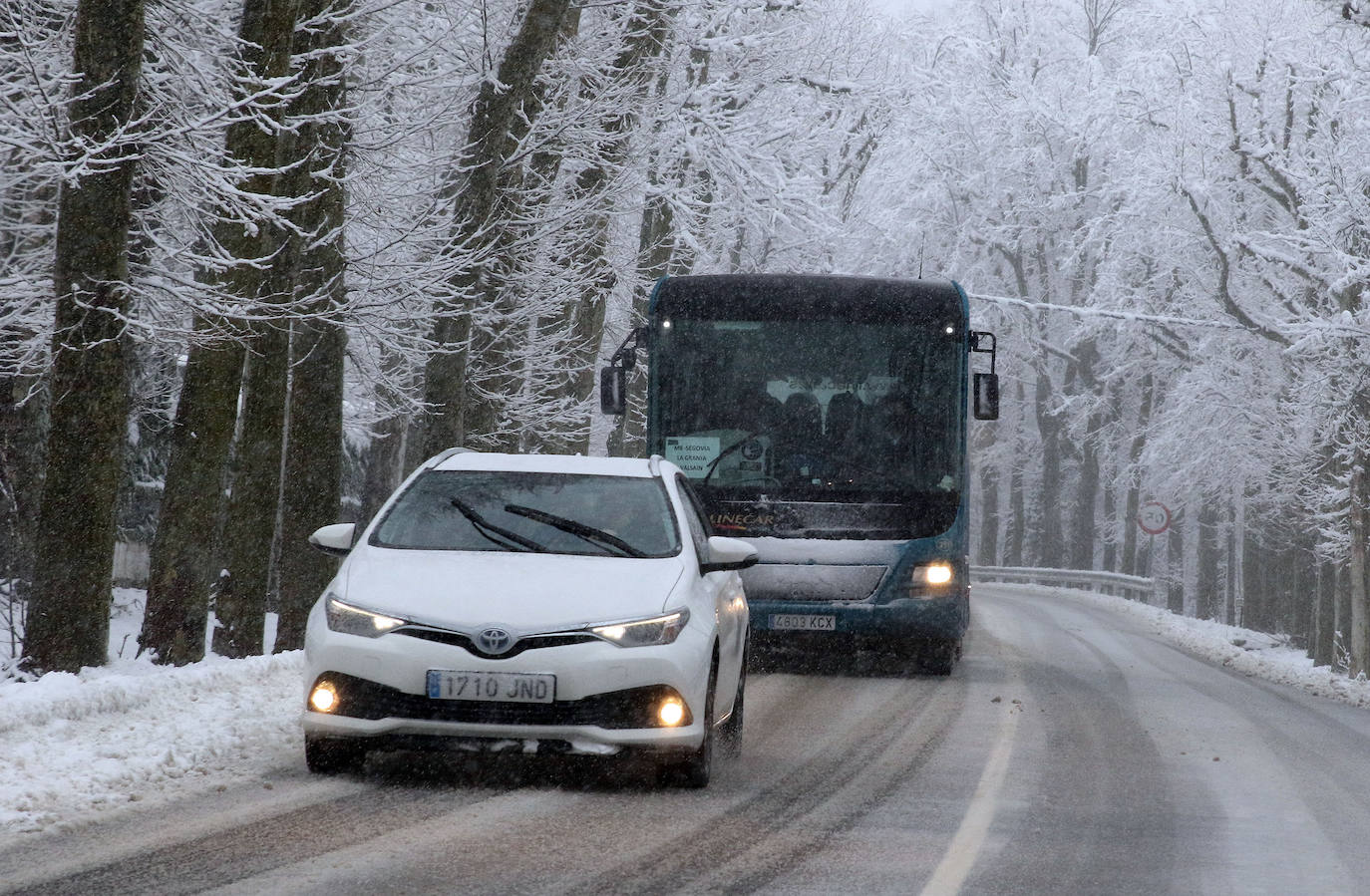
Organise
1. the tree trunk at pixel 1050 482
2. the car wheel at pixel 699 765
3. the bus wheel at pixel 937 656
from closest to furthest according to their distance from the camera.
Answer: the car wheel at pixel 699 765 → the bus wheel at pixel 937 656 → the tree trunk at pixel 1050 482

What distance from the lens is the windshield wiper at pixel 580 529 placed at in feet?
27.7

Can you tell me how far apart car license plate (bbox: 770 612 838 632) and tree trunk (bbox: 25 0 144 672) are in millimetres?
5454

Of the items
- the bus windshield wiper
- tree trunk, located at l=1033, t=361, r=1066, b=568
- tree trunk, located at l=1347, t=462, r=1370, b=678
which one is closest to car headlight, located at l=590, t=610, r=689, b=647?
the bus windshield wiper

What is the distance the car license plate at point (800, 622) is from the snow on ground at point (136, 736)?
4241mm

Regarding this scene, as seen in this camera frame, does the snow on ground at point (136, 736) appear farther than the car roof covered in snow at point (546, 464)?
No

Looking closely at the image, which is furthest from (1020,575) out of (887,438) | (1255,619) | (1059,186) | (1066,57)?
(887,438)

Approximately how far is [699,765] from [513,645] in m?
1.06

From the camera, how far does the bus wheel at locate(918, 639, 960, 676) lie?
578 inches

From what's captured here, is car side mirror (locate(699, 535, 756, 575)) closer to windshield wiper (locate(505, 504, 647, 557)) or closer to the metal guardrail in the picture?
windshield wiper (locate(505, 504, 647, 557))

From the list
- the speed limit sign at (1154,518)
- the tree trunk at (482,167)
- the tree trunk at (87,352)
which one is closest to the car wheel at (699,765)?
the tree trunk at (87,352)

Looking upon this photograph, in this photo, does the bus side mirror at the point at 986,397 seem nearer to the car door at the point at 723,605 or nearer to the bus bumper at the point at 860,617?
the bus bumper at the point at 860,617

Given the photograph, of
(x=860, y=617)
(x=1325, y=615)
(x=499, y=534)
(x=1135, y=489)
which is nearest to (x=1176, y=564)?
(x=1135, y=489)

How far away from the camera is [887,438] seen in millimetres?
14266

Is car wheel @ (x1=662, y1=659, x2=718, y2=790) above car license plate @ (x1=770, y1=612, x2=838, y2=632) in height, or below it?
below
